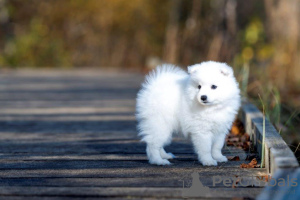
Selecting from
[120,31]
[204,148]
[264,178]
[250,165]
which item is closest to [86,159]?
[204,148]

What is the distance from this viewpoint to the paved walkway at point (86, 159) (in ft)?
9.85

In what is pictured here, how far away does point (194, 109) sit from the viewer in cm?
371

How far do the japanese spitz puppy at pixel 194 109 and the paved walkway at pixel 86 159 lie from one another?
6.6 inches

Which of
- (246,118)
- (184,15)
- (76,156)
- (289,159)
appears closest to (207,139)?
(289,159)

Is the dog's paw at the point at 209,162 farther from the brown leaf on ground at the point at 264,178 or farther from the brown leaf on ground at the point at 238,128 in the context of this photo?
the brown leaf on ground at the point at 238,128

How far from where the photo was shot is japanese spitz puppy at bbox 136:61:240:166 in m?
3.63

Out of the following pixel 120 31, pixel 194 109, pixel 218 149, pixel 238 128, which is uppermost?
pixel 120 31

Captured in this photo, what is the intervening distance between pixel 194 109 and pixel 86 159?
971mm

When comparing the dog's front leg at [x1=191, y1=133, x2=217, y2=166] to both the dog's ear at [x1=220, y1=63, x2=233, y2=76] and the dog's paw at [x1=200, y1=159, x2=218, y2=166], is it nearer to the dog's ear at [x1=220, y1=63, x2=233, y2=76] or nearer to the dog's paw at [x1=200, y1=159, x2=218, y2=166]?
the dog's paw at [x1=200, y1=159, x2=218, y2=166]

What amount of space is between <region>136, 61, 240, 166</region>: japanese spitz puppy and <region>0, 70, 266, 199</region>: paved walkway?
0.17m

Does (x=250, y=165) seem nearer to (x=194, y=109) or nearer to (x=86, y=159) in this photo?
(x=194, y=109)

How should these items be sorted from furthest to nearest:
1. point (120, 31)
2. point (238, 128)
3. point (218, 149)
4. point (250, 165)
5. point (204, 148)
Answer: point (120, 31) → point (238, 128) → point (218, 149) → point (204, 148) → point (250, 165)

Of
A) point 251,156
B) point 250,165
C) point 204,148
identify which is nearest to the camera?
point 250,165

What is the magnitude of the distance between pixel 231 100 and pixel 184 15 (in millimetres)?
12014
